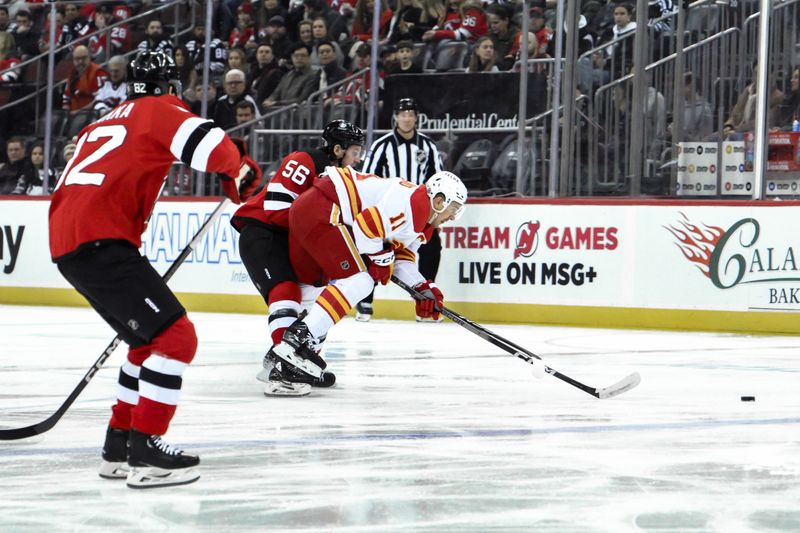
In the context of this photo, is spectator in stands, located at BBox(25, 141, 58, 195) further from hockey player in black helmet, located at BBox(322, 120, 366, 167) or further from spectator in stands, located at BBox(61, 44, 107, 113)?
hockey player in black helmet, located at BBox(322, 120, 366, 167)

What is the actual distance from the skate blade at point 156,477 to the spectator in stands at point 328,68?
828 cm

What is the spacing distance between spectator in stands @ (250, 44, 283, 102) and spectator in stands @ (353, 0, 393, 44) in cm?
80

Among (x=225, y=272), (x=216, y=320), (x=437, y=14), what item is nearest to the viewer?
(x=216, y=320)

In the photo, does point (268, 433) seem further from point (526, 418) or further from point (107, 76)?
point (107, 76)

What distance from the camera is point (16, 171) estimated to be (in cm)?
1257

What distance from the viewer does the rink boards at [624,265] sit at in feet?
29.4

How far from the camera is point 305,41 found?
1232 centimetres

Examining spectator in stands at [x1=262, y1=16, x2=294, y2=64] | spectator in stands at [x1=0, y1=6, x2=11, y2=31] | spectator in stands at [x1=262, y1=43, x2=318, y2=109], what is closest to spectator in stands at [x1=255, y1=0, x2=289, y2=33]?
spectator in stands at [x1=262, y1=16, x2=294, y2=64]

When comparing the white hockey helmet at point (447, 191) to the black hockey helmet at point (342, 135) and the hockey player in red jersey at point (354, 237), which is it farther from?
the black hockey helmet at point (342, 135)

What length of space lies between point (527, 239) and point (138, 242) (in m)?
6.42

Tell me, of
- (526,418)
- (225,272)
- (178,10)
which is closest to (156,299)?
(526,418)

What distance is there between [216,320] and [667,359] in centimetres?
398

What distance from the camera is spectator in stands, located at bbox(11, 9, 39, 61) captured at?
46.3ft

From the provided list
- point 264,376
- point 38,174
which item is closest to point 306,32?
point 38,174
